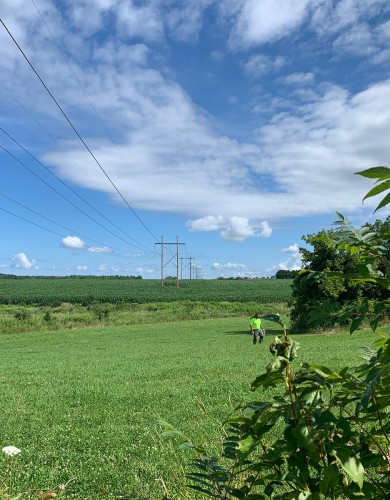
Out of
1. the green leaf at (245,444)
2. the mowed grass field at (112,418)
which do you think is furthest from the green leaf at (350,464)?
the mowed grass field at (112,418)

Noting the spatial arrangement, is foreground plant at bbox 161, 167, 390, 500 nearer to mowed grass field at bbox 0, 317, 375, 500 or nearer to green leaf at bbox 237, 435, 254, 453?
green leaf at bbox 237, 435, 254, 453

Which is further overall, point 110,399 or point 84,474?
point 110,399

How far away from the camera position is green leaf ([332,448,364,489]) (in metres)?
1.00

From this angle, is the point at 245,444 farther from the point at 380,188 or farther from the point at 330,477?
the point at 380,188

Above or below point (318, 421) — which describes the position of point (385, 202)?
above

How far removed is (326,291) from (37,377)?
57.6 feet

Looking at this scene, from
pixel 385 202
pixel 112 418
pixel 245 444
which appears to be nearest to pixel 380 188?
pixel 385 202

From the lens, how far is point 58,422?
7.51m

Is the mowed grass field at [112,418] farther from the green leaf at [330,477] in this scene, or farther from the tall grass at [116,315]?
the tall grass at [116,315]

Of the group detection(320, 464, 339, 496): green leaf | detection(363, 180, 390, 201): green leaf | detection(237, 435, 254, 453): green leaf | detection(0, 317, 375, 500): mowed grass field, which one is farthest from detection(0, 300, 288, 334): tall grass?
detection(363, 180, 390, 201): green leaf

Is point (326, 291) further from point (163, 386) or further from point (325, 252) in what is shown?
point (163, 386)

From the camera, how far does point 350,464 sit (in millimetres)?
1030

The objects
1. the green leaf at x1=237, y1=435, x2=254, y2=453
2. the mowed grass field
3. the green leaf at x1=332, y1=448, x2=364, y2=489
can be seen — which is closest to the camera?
the green leaf at x1=332, y1=448, x2=364, y2=489

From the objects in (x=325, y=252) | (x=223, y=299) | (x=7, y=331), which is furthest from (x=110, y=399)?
(x=223, y=299)
